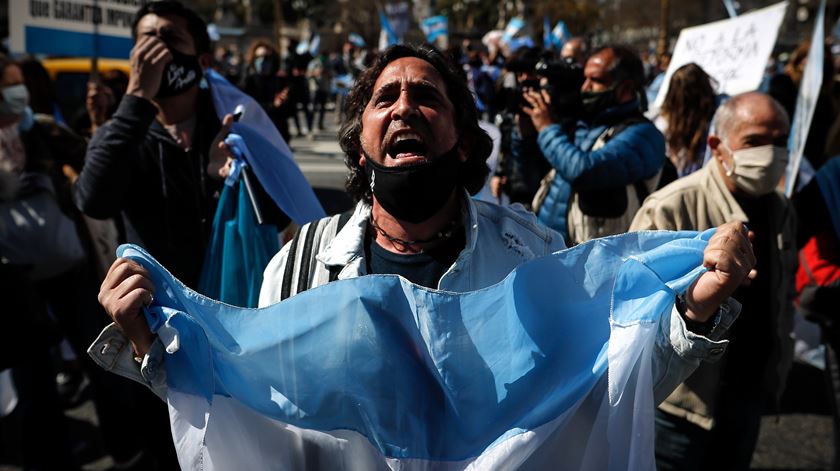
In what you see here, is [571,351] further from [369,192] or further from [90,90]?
[90,90]

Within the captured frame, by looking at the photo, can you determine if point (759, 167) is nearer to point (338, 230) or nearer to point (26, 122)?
point (338, 230)

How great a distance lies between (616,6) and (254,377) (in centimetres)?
6700

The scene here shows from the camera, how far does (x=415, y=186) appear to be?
6.31 feet

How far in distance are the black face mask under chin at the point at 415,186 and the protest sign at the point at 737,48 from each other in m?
3.91

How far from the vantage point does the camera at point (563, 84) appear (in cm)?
363

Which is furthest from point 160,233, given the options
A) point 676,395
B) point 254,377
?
point 676,395

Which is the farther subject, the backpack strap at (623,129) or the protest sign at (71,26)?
the protest sign at (71,26)

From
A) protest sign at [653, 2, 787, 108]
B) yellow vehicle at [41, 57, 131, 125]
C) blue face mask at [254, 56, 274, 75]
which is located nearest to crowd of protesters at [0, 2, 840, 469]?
protest sign at [653, 2, 787, 108]

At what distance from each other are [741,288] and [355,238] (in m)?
1.63

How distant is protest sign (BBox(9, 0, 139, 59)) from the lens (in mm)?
4500

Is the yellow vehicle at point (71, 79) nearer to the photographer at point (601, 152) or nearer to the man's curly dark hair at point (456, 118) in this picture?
the photographer at point (601, 152)

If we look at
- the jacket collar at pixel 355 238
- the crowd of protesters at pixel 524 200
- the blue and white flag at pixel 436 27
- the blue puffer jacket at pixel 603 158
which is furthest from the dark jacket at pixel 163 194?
the blue and white flag at pixel 436 27

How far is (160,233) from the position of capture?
2836mm

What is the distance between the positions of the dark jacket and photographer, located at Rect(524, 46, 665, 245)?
4.84 feet
